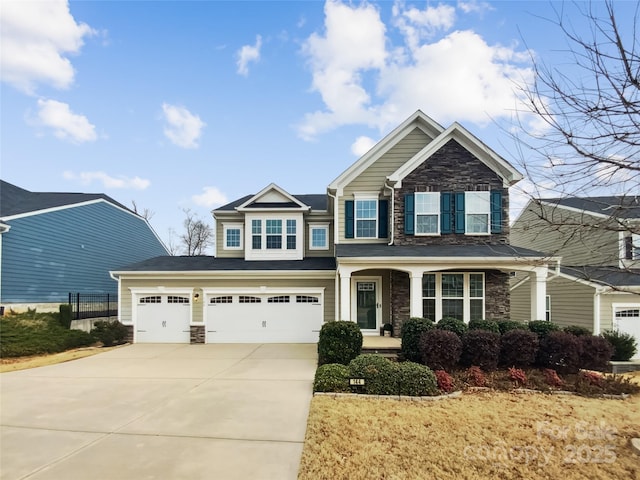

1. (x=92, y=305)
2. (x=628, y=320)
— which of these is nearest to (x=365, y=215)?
(x=628, y=320)

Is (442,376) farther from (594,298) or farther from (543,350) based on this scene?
(594,298)

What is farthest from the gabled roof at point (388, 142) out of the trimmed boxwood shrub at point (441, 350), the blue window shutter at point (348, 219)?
the trimmed boxwood shrub at point (441, 350)

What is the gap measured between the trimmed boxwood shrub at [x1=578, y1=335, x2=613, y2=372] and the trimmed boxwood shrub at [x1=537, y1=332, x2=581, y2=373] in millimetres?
171

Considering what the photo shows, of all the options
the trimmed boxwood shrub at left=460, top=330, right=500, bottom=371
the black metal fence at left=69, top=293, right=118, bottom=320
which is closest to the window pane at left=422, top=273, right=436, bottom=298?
the trimmed boxwood shrub at left=460, top=330, right=500, bottom=371

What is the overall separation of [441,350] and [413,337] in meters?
1.02

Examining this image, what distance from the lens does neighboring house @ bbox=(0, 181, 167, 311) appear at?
1526 cm

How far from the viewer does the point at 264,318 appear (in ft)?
46.9

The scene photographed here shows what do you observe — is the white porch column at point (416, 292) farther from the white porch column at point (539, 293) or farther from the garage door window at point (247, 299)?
the garage door window at point (247, 299)

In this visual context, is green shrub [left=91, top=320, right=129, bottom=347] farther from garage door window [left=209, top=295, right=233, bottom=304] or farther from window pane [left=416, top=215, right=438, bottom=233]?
window pane [left=416, top=215, right=438, bottom=233]

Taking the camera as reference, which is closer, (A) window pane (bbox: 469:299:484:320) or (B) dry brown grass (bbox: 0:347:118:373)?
(B) dry brown grass (bbox: 0:347:118:373)

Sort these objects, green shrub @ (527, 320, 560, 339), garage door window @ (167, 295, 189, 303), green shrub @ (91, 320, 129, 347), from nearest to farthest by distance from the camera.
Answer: green shrub @ (527, 320, 560, 339)
green shrub @ (91, 320, 129, 347)
garage door window @ (167, 295, 189, 303)

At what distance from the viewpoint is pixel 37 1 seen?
8953 millimetres

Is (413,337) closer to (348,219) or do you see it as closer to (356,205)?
(348,219)

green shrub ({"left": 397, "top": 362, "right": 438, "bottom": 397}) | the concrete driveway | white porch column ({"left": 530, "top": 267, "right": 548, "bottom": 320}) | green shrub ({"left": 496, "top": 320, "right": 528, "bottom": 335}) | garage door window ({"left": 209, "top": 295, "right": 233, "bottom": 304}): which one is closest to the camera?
the concrete driveway
